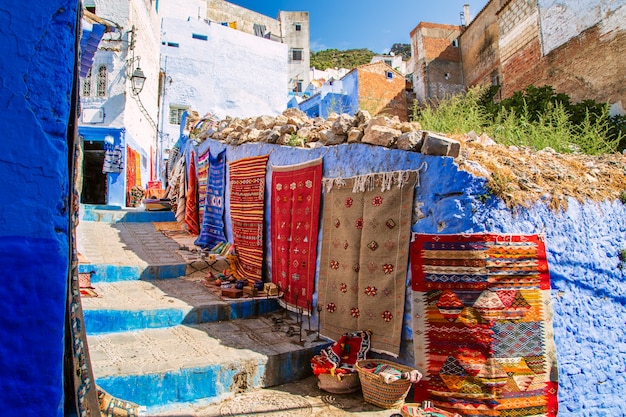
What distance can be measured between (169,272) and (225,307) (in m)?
1.83

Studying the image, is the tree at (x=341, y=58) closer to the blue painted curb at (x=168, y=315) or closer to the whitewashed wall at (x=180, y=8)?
the whitewashed wall at (x=180, y=8)

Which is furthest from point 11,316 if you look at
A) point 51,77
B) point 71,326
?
point 51,77

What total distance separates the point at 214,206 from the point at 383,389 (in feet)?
19.1

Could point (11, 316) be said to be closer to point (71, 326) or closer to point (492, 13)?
point (71, 326)

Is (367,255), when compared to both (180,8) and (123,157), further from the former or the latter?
(180,8)

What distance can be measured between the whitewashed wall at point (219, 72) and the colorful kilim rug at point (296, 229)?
1491cm

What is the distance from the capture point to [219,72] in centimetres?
2058

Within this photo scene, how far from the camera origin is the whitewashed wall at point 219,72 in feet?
64.3

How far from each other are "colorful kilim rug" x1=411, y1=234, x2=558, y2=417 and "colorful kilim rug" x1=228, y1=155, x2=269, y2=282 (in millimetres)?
3275

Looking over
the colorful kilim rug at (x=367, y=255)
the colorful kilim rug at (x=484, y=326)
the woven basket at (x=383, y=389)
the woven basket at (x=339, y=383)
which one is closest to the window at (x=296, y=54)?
the colorful kilim rug at (x=367, y=255)

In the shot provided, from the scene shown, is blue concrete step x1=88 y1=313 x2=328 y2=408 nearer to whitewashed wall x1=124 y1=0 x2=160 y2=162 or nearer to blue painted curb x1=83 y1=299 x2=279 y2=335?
blue painted curb x1=83 y1=299 x2=279 y2=335

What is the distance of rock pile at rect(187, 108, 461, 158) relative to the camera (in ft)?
13.2

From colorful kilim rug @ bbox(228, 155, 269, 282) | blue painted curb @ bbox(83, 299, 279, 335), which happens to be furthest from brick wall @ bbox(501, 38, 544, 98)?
blue painted curb @ bbox(83, 299, 279, 335)

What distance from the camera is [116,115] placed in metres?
13.7
